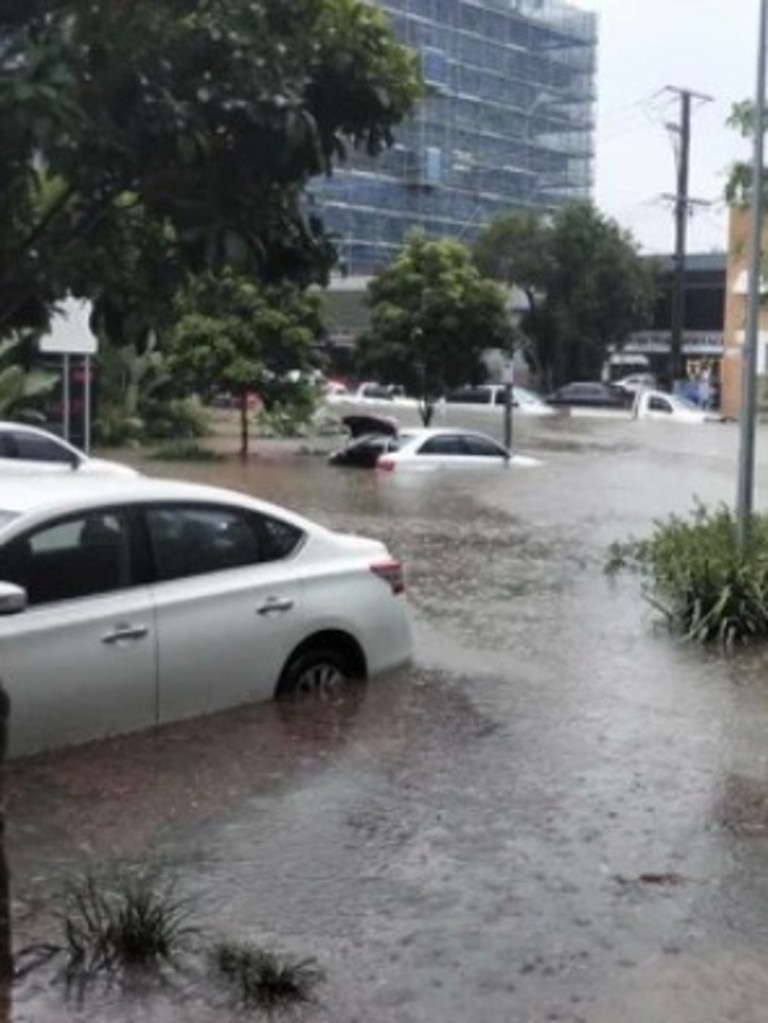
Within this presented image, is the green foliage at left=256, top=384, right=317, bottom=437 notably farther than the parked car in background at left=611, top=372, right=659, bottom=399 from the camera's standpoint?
No

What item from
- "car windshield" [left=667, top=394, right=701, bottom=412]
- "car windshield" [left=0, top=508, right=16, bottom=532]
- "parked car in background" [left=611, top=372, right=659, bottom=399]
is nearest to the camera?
"car windshield" [left=0, top=508, right=16, bottom=532]

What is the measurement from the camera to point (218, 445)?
127 ft

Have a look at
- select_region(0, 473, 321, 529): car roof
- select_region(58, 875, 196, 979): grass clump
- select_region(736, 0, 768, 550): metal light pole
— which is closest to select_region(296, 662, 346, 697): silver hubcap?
select_region(0, 473, 321, 529): car roof

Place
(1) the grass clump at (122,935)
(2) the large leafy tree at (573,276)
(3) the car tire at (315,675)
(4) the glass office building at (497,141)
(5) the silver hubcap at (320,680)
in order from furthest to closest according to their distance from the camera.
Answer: (4) the glass office building at (497,141) < (2) the large leafy tree at (573,276) < (5) the silver hubcap at (320,680) < (3) the car tire at (315,675) < (1) the grass clump at (122,935)

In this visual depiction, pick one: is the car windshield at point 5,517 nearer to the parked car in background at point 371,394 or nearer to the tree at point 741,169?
the tree at point 741,169

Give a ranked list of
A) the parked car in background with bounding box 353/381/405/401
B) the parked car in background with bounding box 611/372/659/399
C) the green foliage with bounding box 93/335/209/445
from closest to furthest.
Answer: the green foliage with bounding box 93/335/209/445, the parked car in background with bounding box 353/381/405/401, the parked car in background with bounding box 611/372/659/399

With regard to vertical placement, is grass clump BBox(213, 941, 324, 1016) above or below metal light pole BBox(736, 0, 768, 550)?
below

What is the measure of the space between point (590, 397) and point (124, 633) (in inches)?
2083

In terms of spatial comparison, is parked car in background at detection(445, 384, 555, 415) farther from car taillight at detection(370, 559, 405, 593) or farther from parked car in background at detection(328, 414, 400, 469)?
car taillight at detection(370, 559, 405, 593)

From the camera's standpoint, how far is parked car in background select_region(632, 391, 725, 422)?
5050 cm

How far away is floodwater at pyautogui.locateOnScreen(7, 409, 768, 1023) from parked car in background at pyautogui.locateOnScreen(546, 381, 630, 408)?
4706cm

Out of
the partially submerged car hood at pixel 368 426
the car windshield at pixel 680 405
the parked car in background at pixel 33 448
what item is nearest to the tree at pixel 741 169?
the parked car in background at pixel 33 448

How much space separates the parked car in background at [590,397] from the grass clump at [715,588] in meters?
46.0

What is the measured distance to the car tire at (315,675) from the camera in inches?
346
